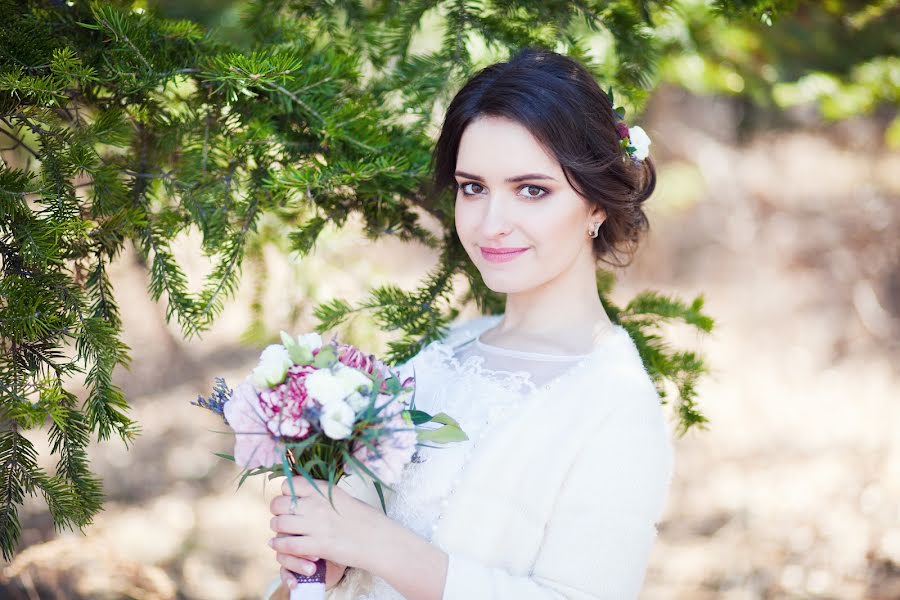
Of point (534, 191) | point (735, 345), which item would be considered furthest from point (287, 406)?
point (735, 345)

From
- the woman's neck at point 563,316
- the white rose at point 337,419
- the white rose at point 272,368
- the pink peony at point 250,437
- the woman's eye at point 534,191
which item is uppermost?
the woman's eye at point 534,191

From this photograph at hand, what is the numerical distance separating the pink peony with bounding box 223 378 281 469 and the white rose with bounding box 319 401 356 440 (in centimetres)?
14

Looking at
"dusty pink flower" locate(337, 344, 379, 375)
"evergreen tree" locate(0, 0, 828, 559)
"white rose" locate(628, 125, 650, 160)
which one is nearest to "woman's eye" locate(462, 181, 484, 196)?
"evergreen tree" locate(0, 0, 828, 559)

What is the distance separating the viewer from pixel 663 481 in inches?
64.4

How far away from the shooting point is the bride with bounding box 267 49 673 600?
154 cm

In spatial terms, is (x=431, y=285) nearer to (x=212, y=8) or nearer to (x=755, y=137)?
(x=212, y=8)

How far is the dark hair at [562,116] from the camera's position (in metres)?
1.73

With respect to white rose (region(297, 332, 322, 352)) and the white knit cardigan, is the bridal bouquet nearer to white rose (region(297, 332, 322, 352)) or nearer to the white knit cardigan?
white rose (region(297, 332, 322, 352))

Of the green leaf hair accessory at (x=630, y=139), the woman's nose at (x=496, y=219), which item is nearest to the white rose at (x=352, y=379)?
the woman's nose at (x=496, y=219)

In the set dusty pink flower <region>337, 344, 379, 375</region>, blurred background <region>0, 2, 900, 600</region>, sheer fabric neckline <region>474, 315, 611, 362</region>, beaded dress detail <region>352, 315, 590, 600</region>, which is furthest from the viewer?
blurred background <region>0, 2, 900, 600</region>

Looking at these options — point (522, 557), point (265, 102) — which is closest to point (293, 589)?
point (522, 557)

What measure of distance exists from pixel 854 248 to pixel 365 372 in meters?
5.50

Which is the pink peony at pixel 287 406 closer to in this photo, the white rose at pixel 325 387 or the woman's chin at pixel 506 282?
the white rose at pixel 325 387

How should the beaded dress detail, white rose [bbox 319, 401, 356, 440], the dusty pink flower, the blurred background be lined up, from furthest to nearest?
the blurred background < the beaded dress detail < the dusty pink flower < white rose [bbox 319, 401, 356, 440]
